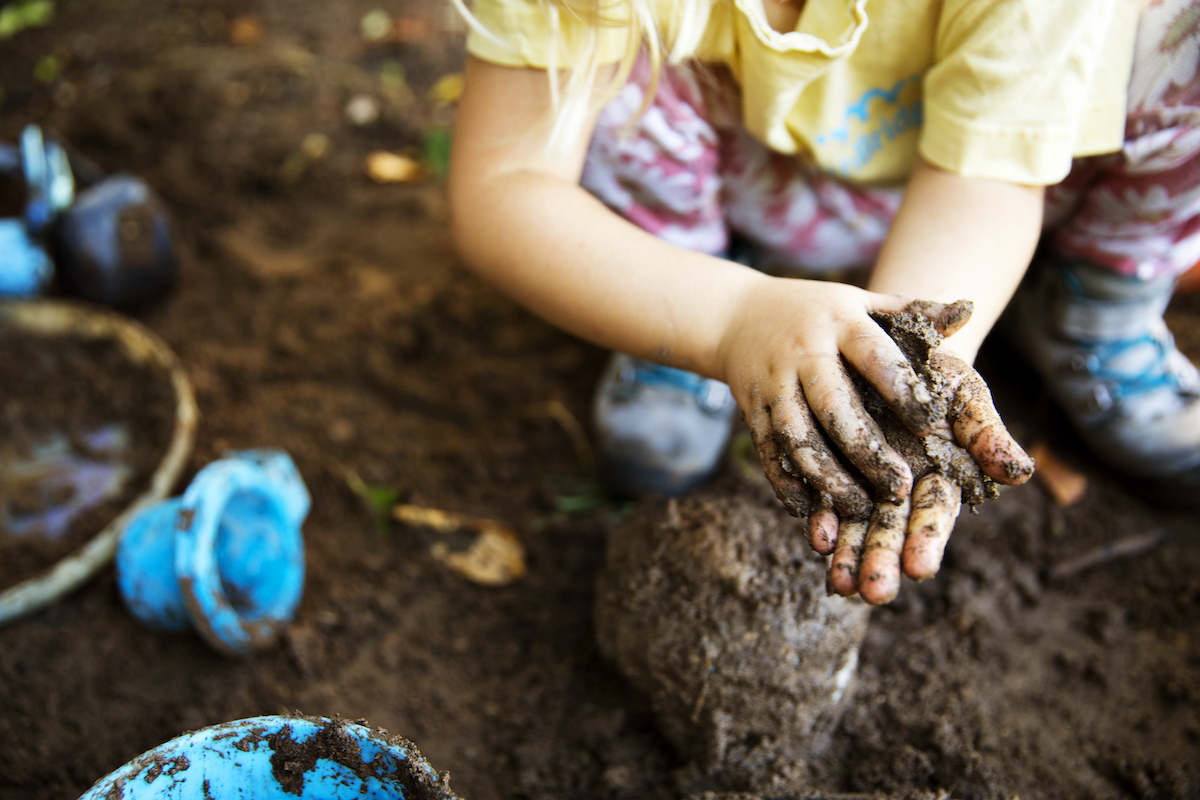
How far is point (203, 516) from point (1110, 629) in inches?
63.5

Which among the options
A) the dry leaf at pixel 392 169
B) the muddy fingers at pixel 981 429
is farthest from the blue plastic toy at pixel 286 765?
the dry leaf at pixel 392 169

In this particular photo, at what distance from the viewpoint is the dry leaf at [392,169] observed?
8.64ft

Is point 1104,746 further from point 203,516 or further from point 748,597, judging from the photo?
point 203,516

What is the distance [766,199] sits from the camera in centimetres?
180

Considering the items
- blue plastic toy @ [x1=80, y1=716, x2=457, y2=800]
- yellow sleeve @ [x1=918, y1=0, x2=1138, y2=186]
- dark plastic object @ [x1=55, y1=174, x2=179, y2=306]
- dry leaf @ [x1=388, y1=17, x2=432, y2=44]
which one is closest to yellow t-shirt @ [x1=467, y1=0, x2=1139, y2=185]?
yellow sleeve @ [x1=918, y1=0, x2=1138, y2=186]

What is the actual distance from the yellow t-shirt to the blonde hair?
0.7 inches

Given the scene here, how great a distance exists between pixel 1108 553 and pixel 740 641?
89 cm

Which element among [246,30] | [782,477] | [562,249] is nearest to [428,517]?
[562,249]

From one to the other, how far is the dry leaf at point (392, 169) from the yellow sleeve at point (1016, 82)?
173 centimetres

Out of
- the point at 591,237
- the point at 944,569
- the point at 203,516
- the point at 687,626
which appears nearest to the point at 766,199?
the point at 591,237

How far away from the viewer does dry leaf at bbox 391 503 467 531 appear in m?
1.75

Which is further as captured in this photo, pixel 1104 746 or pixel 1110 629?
pixel 1110 629

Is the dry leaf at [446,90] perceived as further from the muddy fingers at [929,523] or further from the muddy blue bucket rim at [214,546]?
the muddy fingers at [929,523]

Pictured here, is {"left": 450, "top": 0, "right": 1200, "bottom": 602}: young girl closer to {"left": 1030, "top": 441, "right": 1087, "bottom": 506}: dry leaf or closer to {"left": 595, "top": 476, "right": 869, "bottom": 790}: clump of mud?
{"left": 1030, "top": 441, "right": 1087, "bottom": 506}: dry leaf
